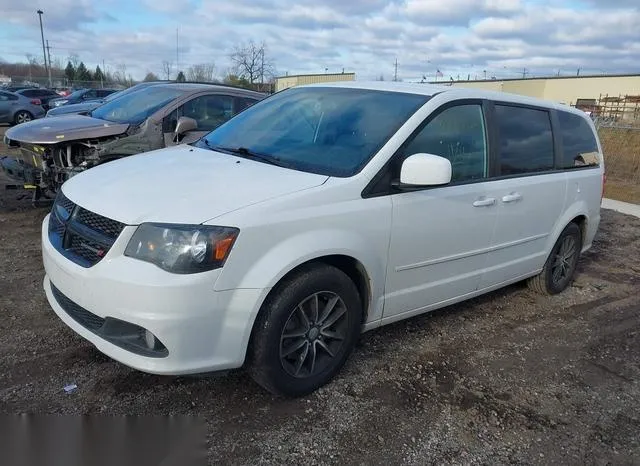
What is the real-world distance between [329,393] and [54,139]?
4.61 m

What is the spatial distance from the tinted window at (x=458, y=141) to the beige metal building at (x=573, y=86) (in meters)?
48.8

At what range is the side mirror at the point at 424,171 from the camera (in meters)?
3.23

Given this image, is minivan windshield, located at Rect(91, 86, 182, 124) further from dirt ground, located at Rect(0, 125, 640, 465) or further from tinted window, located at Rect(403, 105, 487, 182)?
tinted window, located at Rect(403, 105, 487, 182)

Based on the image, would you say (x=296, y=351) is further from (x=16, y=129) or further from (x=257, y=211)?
(x=16, y=129)

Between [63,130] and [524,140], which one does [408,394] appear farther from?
[63,130]

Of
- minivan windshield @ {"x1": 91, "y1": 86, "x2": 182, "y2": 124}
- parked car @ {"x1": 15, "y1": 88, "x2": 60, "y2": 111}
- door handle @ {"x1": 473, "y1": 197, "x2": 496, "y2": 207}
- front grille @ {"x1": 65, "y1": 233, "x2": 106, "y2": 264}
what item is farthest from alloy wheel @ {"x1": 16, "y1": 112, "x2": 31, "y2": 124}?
door handle @ {"x1": 473, "y1": 197, "x2": 496, "y2": 207}

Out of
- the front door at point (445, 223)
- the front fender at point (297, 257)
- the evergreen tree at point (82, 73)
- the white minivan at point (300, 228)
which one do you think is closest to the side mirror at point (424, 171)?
the white minivan at point (300, 228)

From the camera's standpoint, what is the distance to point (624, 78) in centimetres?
5284

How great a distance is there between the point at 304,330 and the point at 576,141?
354 centimetres

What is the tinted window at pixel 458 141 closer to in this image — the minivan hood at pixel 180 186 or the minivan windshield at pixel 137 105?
the minivan hood at pixel 180 186

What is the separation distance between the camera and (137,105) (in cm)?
741

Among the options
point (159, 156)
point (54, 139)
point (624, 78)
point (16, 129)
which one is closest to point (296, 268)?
point (159, 156)

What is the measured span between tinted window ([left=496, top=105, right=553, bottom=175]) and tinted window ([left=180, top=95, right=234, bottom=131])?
3942mm

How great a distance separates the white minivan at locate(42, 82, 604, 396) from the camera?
2.69 m
